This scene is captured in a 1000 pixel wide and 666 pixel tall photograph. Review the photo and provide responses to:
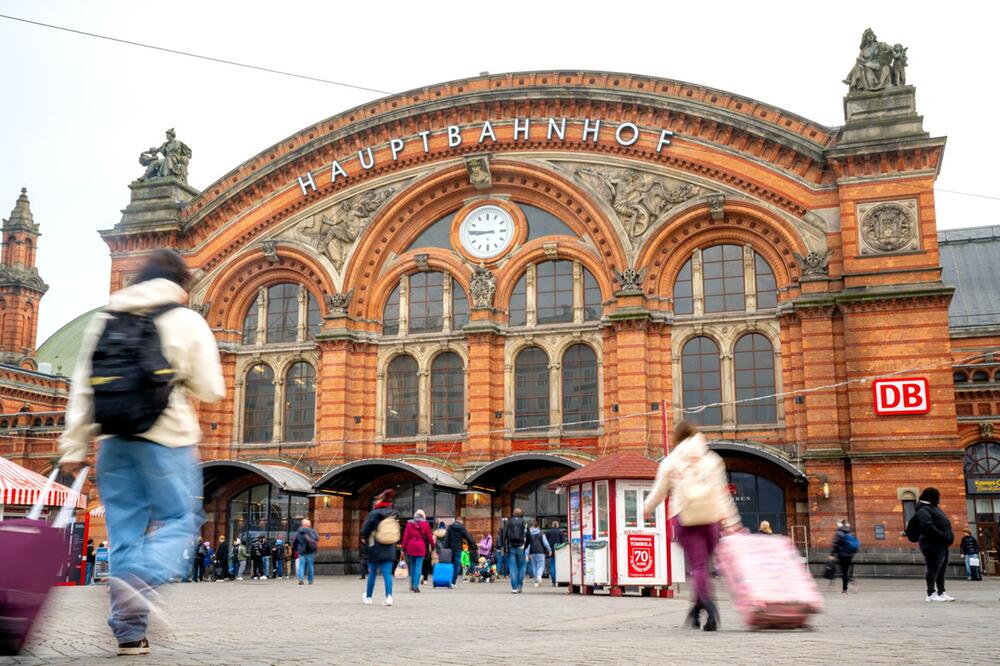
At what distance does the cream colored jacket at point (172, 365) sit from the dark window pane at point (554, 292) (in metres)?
28.6

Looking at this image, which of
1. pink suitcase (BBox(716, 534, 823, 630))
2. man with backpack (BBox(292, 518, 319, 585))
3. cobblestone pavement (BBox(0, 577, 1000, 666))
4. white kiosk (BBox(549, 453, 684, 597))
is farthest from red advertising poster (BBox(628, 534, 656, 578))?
pink suitcase (BBox(716, 534, 823, 630))

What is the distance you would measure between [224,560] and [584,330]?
543 inches

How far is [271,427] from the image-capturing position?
37.9 meters

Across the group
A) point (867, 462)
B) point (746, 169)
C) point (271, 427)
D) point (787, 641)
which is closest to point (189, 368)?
point (787, 641)

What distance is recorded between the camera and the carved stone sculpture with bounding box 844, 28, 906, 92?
105ft

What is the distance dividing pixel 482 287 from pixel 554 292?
242 centimetres

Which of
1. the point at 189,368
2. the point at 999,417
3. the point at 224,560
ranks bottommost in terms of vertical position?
the point at 224,560

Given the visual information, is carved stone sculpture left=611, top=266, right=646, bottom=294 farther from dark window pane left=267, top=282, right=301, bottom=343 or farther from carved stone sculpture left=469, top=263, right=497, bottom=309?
dark window pane left=267, top=282, right=301, bottom=343

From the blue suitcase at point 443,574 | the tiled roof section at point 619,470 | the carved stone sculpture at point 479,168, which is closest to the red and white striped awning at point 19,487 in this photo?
the blue suitcase at point 443,574

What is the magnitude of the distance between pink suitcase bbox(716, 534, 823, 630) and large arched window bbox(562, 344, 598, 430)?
24.8 m

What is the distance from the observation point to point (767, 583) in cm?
888

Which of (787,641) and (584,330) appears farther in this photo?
(584,330)

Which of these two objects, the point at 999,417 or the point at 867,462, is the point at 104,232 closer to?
the point at 867,462

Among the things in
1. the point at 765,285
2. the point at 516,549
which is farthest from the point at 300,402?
the point at 765,285
